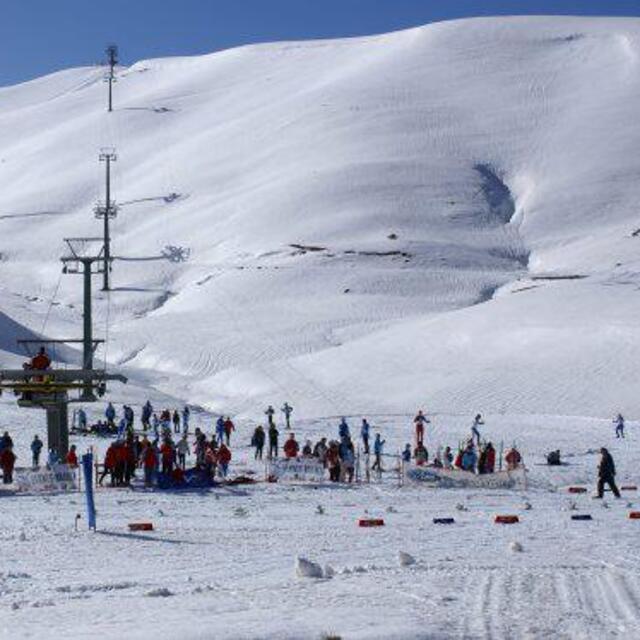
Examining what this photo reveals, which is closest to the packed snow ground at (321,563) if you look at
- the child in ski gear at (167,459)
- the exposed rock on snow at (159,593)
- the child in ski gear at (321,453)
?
the exposed rock on snow at (159,593)

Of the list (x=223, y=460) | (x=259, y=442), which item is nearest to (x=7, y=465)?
(x=223, y=460)

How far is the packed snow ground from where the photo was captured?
9.21 metres

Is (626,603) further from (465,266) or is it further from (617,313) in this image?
(465,266)

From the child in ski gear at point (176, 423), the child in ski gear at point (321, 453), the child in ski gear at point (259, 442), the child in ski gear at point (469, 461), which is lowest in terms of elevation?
the child in ski gear at point (469, 461)

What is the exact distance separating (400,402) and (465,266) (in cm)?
3547

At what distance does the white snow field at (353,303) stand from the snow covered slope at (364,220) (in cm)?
31

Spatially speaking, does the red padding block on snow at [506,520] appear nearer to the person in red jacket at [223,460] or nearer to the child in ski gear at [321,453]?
the child in ski gear at [321,453]

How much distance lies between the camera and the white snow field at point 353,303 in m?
11.1

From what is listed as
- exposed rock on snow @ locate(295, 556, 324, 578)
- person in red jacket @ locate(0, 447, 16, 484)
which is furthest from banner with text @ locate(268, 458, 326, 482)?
Answer: exposed rock on snow @ locate(295, 556, 324, 578)

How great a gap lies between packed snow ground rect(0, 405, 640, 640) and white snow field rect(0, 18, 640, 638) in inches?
2.2

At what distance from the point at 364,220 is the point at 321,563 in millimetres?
79988

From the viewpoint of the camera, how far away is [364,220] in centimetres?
9219

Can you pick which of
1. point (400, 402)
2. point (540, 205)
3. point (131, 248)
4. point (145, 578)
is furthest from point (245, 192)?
point (145, 578)

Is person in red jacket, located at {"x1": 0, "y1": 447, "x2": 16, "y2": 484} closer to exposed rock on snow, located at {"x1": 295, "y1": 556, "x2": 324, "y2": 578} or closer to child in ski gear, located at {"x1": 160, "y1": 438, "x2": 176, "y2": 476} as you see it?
child in ski gear, located at {"x1": 160, "y1": 438, "x2": 176, "y2": 476}
